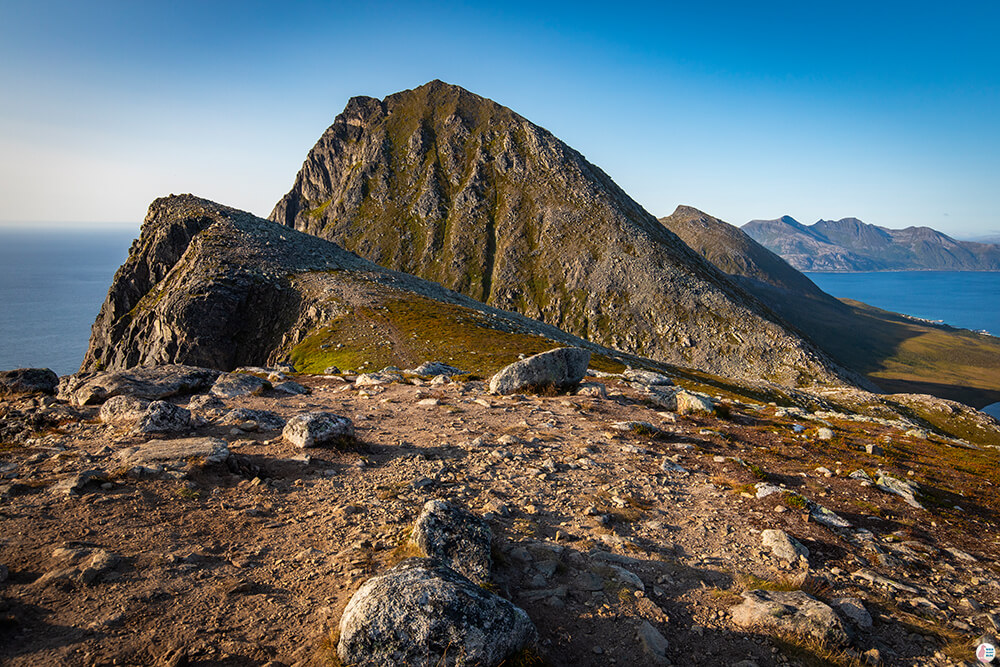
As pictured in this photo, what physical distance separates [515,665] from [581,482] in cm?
746

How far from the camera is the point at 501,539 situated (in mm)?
10156

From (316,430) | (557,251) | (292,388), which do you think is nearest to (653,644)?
(316,430)

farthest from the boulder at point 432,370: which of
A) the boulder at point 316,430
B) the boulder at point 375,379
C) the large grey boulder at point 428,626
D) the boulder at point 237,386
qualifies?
the large grey boulder at point 428,626

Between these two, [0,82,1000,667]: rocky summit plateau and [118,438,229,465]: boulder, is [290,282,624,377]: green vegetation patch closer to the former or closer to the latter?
[0,82,1000,667]: rocky summit plateau

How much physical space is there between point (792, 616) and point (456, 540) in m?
6.05

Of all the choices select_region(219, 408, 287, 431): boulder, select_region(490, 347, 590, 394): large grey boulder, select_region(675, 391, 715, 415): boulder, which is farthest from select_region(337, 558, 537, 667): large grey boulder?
select_region(675, 391, 715, 415): boulder

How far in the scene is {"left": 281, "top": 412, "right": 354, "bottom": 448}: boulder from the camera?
13.8m

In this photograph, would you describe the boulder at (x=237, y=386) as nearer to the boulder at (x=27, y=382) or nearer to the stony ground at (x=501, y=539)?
the stony ground at (x=501, y=539)

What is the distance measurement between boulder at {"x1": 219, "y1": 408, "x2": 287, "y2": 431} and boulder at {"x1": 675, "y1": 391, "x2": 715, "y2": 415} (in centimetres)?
1691

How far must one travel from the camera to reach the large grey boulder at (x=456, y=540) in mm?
8492

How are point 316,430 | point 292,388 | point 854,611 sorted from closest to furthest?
point 854,611 → point 316,430 → point 292,388

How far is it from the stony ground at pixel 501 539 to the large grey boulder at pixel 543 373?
5.26 metres

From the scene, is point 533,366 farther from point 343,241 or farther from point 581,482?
point 343,241

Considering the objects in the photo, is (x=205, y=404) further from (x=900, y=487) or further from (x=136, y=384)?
(x=900, y=487)
